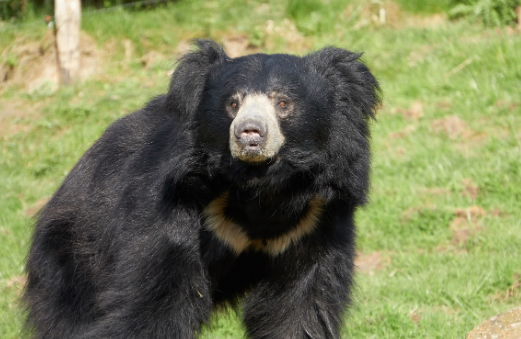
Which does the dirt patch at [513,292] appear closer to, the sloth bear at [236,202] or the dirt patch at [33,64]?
the sloth bear at [236,202]

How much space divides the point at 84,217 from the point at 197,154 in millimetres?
923

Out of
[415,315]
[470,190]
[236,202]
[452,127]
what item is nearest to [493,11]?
[452,127]

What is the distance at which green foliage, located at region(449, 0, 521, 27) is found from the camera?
8.65 m

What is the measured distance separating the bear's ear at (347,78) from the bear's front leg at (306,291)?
683 mm

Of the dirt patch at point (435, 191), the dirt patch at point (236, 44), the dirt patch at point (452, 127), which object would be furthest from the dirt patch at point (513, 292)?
the dirt patch at point (236, 44)

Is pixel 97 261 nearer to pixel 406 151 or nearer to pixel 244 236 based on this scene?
pixel 244 236

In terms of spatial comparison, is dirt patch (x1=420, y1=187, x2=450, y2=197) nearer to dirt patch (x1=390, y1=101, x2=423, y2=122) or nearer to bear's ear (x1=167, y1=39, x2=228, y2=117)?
dirt patch (x1=390, y1=101, x2=423, y2=122)

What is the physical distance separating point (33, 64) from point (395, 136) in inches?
169

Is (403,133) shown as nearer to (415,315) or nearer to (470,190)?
(470,190)

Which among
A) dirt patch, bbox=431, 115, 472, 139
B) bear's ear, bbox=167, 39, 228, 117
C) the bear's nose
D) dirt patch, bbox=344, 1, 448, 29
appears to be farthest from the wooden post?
the bear's nose

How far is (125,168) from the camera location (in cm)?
381

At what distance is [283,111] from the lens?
3357 millimetres

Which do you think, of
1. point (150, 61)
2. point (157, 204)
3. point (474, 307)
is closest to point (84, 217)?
point (157, 204)

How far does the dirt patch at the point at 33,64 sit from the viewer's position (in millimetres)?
8516
